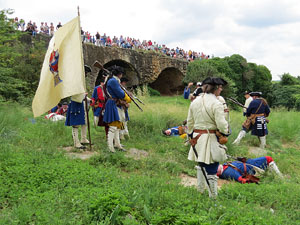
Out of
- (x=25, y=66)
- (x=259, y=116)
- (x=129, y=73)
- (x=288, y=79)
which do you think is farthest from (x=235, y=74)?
(x=259, y=116)

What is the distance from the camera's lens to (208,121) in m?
3.77

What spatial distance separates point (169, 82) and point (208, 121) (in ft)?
98.2

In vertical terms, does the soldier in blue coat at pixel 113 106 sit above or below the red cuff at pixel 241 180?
above

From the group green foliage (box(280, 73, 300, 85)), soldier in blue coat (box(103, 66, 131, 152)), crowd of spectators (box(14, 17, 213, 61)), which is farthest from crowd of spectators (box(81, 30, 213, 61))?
soldier in blue coat (box(103, 66, 131, 152))

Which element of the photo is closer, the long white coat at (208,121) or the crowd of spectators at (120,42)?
the long white coat at (208,121)

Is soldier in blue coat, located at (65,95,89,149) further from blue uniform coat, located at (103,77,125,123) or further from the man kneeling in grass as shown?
the man kneeling in grass

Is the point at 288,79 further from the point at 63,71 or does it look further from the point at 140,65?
the point at 63,71

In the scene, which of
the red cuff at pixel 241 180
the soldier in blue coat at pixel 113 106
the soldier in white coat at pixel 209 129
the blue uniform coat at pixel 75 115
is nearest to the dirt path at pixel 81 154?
the soldier in blue coat at pixel 113 106

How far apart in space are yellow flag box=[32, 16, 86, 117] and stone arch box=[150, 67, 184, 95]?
25.7m

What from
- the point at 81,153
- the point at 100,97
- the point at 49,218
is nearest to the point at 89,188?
the point at 49,218

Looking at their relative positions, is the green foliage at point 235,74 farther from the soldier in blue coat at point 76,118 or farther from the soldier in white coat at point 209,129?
the soldier in white coat at point 209,129

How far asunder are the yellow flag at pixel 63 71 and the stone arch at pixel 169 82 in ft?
84.3

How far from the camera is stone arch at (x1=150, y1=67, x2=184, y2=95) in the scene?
104 feet

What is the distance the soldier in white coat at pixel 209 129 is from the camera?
3.67 meters
